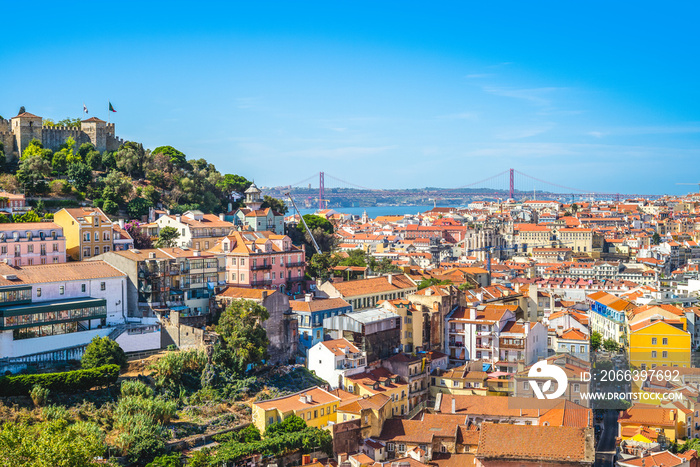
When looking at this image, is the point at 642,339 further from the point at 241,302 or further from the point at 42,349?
the point at 42,349

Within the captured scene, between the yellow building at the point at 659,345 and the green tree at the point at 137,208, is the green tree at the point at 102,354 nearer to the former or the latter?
the green tree at the point at 137,208

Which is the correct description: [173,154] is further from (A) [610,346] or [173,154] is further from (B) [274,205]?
(A) [610,346]

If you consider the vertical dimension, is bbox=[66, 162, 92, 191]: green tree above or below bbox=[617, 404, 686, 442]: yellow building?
above

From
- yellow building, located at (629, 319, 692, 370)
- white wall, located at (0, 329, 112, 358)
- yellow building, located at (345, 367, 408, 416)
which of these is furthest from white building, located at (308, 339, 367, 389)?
yellow building, located at (629, 319, 692, 370)

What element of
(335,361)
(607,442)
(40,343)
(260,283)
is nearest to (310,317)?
(335,361)

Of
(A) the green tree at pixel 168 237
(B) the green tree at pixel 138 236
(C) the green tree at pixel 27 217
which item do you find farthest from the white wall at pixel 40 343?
(C) the green tree at pixel 27 217

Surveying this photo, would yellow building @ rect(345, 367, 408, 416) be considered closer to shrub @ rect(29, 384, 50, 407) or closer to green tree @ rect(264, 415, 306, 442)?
green tree @ rect(264, 415, 306, 442)

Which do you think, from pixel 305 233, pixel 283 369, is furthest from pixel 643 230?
pixel 283 369
